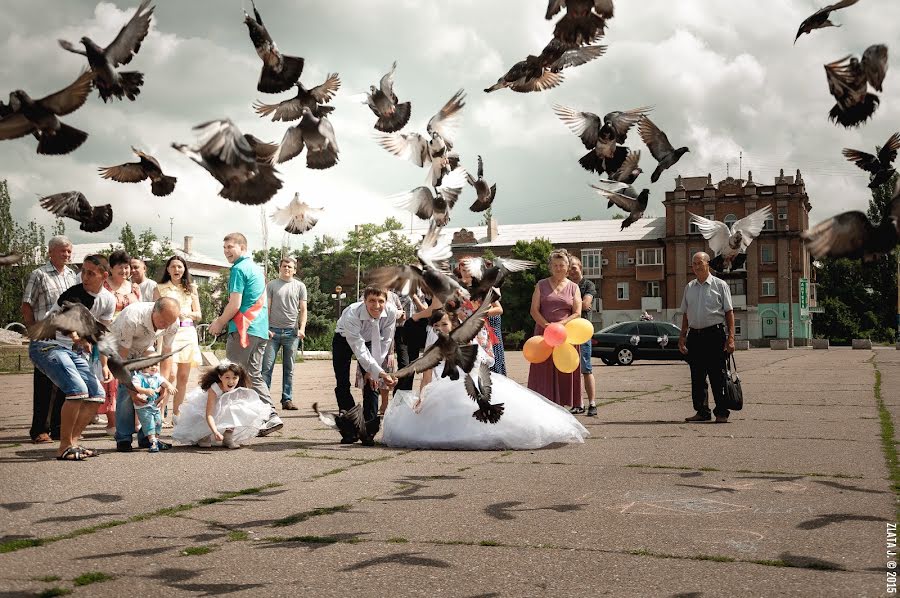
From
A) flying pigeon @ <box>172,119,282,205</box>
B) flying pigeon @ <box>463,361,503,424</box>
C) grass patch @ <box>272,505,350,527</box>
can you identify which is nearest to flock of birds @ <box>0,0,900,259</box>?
flying pigeon @ <box>172,119,282,205</box>

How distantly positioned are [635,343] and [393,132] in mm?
24152

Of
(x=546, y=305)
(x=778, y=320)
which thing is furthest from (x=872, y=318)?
(x=546, y=305)

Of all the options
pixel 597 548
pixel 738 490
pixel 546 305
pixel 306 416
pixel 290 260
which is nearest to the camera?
pixel 597 548

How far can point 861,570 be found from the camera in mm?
3547

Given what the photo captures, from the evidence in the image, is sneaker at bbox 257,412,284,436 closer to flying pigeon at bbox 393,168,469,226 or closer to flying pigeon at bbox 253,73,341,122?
flying pigeon at bbox 393,168,469,226

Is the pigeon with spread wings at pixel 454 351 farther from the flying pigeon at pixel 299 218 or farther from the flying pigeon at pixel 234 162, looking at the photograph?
the flying pigeon at pixel 234 162

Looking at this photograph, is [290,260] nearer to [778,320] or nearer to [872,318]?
[778,320]

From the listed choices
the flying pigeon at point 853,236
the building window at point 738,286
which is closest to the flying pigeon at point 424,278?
the flying pigeon at point 853,236

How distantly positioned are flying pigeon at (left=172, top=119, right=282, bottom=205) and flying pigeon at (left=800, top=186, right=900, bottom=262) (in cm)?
206

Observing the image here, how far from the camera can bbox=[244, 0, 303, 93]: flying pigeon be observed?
3.46m

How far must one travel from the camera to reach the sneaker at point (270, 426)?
27.9 ft

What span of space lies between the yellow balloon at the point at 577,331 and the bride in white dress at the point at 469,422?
51.2 inches

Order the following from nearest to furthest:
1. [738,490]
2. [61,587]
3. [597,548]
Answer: [61,587] < [597,548] < [738,490]

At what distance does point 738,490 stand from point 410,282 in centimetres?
274
